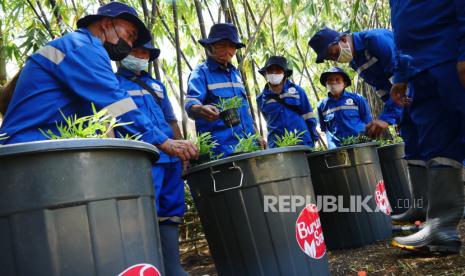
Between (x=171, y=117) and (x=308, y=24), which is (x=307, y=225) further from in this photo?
(x=308, y=24)

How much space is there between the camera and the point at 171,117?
2791 mm

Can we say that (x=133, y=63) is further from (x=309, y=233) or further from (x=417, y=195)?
(x=417, y=195)

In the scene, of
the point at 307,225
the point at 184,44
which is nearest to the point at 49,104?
the point at 307,225

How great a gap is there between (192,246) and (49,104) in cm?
233

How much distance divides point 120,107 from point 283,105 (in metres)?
2.62

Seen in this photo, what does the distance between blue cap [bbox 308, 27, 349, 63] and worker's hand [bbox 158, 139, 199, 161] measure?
1867 mm

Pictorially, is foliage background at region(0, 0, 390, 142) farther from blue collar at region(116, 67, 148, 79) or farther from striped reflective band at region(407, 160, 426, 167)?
striped reflective band at region(407, 160, 426, 167)

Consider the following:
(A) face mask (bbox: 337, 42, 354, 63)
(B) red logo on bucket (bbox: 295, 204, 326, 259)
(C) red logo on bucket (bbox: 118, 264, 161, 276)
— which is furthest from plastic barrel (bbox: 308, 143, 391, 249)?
(C) red logo on bucket (bbox: 118, 264, 161, 276)

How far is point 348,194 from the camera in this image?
2928mm

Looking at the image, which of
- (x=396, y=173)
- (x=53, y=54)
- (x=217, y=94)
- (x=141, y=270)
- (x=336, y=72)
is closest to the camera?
(x=141, y=270)

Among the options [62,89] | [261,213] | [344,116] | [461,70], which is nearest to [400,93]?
[461,70]

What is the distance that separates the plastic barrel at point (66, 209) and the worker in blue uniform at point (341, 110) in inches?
139

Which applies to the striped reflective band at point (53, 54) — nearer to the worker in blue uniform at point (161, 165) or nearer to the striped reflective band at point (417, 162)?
the worker in blue uniform at point (161, 165)

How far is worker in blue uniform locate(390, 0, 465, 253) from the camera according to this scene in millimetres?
1944
